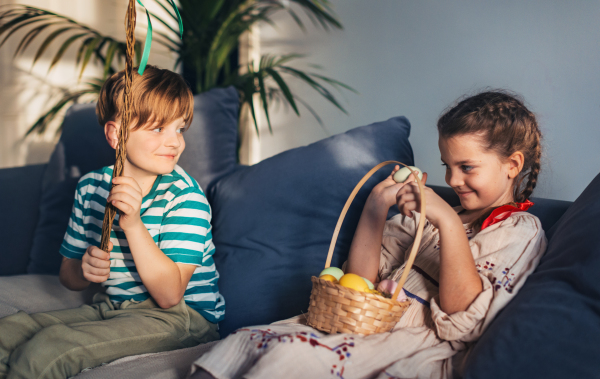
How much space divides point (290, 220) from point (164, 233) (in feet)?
1.10

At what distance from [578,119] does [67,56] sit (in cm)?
242

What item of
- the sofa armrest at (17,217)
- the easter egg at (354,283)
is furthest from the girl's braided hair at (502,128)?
the sofa armrest at (17,217)

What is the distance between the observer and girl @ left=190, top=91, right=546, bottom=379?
708mm

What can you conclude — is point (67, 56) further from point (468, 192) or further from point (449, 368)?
point (449, 368)

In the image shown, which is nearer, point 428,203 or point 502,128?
point 428,203

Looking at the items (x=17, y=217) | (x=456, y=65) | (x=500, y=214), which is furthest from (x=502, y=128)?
(x=17, y=217)

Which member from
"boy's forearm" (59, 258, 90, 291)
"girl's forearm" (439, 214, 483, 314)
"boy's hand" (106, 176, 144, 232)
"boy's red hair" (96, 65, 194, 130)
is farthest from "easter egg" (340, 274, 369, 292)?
"boy's forearm" (59, 258, 90, 291)

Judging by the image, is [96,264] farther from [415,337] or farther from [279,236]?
[415,337]

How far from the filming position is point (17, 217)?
4.72ft

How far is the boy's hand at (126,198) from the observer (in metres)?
0.81

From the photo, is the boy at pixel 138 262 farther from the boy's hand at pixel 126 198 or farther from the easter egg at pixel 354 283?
the easter egg at pixel 354 283

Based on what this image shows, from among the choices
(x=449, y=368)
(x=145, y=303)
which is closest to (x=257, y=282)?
(x=145, y=303)

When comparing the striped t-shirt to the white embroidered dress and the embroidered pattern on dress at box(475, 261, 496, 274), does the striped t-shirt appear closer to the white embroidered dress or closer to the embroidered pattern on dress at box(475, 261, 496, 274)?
the white embroidered dress

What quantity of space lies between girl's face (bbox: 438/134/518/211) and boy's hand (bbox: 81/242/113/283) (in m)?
0.75
